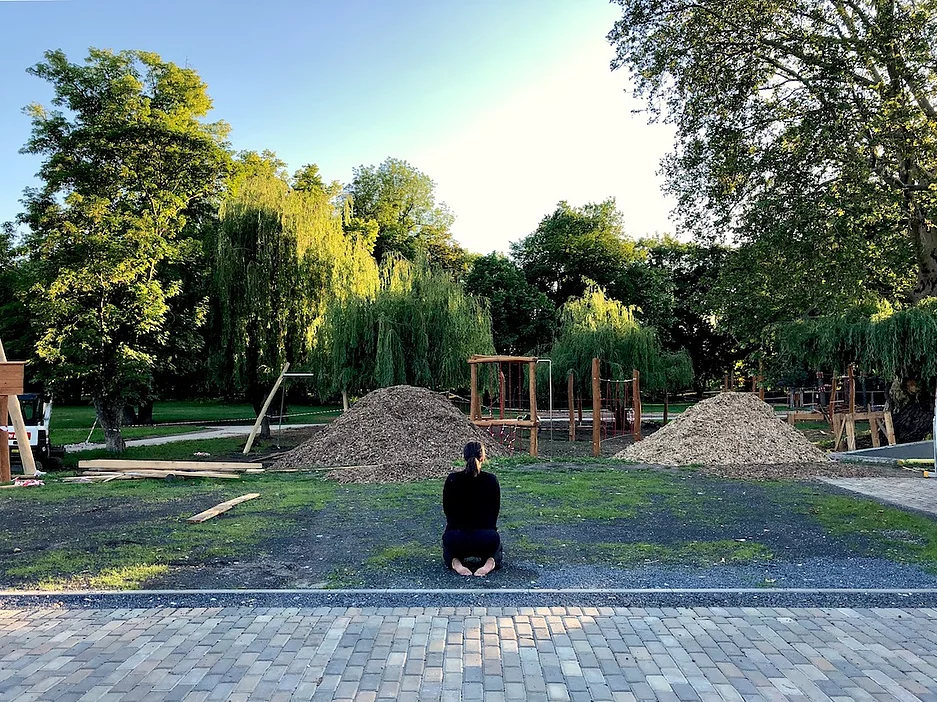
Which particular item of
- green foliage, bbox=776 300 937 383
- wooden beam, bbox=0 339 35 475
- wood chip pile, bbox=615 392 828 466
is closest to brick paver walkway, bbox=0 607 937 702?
wooden beam, bbox=0 339 35 475

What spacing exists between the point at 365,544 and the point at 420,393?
9670 mm

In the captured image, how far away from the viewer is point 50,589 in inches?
210

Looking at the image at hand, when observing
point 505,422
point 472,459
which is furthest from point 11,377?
point 472,459

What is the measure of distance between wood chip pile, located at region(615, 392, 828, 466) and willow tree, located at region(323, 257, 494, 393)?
6303 millimetres

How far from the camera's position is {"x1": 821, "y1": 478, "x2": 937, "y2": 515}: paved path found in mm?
9117

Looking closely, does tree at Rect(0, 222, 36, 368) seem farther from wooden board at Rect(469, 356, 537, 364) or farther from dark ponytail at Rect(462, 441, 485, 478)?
dark ponytail at Rect(462, 441, 485, 478)

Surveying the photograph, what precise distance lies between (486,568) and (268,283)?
1640cm

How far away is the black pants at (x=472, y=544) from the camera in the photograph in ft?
19.0

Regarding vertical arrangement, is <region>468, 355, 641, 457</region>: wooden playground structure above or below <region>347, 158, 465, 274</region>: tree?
below

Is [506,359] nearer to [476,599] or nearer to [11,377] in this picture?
[11,377]

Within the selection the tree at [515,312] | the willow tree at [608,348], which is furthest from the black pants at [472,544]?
the tree at [515,312]

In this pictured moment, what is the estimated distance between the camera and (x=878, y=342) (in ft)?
53.6

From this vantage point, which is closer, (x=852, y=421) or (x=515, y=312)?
(x=852, y=421)

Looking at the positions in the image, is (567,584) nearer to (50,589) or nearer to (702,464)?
(50,589)
